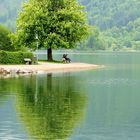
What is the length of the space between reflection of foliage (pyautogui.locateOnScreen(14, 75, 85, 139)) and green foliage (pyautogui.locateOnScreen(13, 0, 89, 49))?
113 ft

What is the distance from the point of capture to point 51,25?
244ft

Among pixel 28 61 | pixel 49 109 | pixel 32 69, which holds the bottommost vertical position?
pixel 32 69

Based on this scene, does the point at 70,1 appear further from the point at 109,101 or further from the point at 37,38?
the point at 109,101

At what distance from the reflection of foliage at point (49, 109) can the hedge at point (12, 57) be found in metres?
26.7

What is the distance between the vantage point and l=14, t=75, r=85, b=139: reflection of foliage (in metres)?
20.8

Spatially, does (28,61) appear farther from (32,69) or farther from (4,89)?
(4,89)

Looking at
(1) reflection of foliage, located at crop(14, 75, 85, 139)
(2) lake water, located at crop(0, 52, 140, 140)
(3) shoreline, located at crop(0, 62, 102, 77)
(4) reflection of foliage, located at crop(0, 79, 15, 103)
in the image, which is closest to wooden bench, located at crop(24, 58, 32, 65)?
(3) shoreline, located at crop(0, 62, 102, 77)

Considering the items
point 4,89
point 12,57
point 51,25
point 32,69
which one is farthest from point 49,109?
point 51,25

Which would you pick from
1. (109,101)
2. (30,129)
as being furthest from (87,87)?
(30,129)

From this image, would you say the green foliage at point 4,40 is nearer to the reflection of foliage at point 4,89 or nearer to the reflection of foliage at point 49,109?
the reflection of foliage at point 4,89

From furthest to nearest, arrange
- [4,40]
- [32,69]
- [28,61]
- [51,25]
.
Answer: [51,25] < [4,40] < [28,61] < [32,69]

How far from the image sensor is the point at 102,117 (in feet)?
79.1

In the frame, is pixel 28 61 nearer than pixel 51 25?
Yes

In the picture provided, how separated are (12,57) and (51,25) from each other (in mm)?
9660
